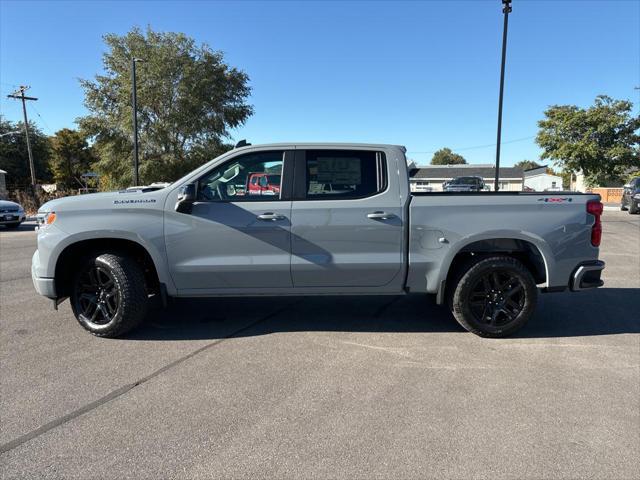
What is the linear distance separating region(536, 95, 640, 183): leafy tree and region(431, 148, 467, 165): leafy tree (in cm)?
7898

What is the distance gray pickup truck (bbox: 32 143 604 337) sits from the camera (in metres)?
4.40

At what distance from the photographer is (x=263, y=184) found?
15.0ft

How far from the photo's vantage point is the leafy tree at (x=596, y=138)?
38.8 metres

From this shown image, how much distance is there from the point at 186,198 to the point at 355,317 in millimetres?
2354

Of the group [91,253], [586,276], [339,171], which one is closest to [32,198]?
[91,253]

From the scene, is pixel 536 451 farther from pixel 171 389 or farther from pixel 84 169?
pixel 84 169

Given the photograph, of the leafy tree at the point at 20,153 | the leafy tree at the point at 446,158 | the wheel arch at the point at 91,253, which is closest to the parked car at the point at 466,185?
the wheel arch at the point at 91,253

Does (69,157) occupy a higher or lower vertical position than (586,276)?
higher

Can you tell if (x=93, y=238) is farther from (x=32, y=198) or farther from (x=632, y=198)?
(x=632, y=198)

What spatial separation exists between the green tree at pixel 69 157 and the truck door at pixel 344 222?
6940 cm

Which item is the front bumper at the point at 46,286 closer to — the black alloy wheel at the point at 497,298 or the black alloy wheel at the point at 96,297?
the black alloy wheel at the point at 96,297

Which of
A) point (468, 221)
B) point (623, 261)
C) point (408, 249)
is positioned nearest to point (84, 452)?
point (408, 249)

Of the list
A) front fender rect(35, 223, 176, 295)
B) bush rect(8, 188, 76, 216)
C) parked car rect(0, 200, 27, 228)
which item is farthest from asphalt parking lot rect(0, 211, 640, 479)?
bush rect(8, 188, 76, 216)

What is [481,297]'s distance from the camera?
461cm
